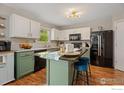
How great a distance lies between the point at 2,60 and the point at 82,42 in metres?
3.68

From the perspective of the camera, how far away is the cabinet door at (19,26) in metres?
2.79

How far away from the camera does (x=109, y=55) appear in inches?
150

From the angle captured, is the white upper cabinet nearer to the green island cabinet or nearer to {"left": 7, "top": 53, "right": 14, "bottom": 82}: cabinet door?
the green island cabinet

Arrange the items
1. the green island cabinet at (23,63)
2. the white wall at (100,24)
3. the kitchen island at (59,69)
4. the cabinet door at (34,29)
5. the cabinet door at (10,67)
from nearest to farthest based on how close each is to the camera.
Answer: the kitchen island at (59,69) → the cabinet door at (10,67) → the green island cabinet at (23,63) → the cabinet door at (34,29) → the white wall at (100,24)

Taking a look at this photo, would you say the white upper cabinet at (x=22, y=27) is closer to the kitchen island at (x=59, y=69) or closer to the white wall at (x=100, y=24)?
the kitchen island at (x=59, y=69)

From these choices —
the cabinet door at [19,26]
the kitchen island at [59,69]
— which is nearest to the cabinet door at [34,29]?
the cabinet door at [19,26]

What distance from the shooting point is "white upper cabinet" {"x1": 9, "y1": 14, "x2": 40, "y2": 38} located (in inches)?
110

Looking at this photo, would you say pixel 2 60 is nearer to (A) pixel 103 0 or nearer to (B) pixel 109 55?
(A) pixel 103 0

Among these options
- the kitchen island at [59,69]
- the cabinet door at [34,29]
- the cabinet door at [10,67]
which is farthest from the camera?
the cabinet door at [34,29]

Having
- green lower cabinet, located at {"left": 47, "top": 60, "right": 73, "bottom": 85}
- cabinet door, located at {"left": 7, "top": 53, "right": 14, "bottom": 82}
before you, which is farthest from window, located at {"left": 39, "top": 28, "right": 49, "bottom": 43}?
green lower cabinet, located at {"left": 47, "top": 60, "right": 73, "bottom": 85}

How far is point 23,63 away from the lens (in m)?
2.77

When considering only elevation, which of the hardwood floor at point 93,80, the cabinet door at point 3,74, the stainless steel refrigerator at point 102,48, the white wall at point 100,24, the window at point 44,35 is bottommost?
the hardwood floor at point 93,80

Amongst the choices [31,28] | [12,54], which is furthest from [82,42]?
[12,54]

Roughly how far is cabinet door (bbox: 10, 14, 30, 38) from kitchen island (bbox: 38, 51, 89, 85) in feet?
5.10
